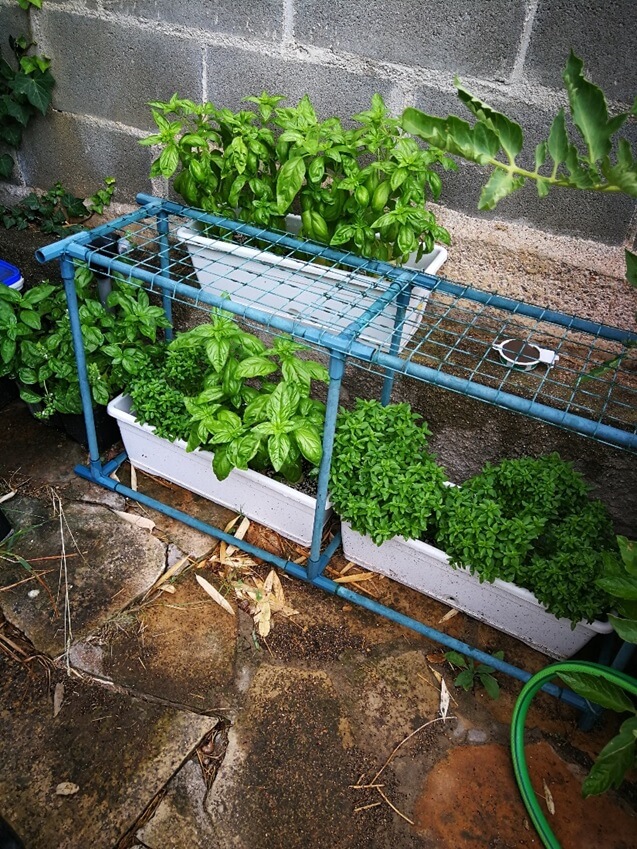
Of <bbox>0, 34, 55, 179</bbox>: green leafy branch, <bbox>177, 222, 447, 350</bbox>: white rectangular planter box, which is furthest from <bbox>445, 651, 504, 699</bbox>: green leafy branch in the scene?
<bbox>0, 34, 55, 179</bbox>: green leafy branch

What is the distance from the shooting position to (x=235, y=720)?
5.74ft

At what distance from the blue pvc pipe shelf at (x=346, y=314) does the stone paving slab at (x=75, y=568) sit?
10.7 inches

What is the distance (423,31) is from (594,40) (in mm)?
453

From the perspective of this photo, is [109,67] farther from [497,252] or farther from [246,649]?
[246,649]

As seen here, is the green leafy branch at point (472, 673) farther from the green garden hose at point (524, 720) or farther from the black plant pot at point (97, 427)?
the black plant pot at point (97, 427)

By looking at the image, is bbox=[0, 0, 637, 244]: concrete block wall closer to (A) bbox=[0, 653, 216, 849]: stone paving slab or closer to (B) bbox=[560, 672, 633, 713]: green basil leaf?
(B) bbox=[560, 672, 633, 713]: green basil leaf

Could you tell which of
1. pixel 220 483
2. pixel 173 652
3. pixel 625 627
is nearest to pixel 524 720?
pixel 625 627

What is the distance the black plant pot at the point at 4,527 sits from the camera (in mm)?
2118

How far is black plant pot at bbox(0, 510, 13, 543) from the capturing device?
2118mm

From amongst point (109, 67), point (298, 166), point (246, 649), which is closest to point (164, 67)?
point (109, 67)

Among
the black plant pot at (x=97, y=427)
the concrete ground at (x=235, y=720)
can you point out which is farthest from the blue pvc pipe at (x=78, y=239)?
the concrete ground at (x=235, y=720)

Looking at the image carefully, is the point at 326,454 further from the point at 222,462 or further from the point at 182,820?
the point at 182,820

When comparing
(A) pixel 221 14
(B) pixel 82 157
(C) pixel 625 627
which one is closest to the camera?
(C) pixel 625 627

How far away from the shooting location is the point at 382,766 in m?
1.69
